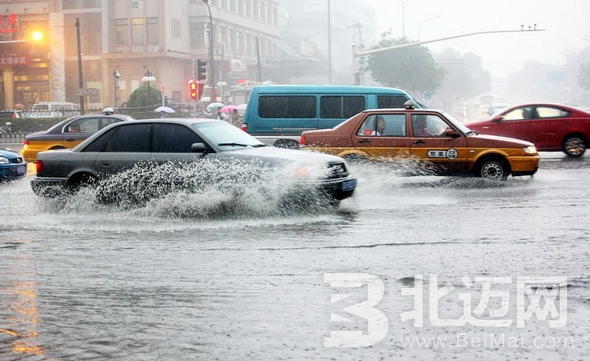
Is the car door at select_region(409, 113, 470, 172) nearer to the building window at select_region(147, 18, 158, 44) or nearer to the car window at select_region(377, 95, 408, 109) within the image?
the car window at select_region(377, 95, 408, 109)

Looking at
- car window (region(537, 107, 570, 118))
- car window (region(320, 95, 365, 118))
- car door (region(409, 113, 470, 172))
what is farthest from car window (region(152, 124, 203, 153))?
car window (region(537, 107, 570, 118))

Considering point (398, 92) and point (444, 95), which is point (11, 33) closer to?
point (398, 92)

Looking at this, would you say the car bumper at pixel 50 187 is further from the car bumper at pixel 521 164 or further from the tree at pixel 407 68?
the tree at pixel 407 68

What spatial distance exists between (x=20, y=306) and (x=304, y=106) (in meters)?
13.0

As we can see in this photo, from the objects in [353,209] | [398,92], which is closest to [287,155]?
[353,209]

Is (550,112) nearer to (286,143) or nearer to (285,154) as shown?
(286,143)

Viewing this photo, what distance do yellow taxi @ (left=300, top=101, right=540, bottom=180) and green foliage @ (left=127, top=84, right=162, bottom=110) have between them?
38.0 m

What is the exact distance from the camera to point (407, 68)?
279 ft

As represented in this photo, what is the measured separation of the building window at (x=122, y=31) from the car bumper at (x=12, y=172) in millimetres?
51797

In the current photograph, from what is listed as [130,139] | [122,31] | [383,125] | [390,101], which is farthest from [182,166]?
[122,31]

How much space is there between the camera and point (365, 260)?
321 inches

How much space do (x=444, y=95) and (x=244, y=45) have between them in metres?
50.1

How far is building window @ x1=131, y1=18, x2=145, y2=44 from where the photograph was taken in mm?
68688

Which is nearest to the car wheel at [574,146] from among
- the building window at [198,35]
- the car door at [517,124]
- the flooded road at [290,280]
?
the car door at [517,124]
